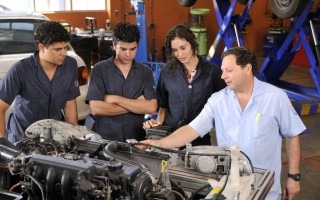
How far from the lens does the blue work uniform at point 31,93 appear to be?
92.7 inches

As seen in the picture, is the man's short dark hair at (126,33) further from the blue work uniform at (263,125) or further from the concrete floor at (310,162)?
the concrete floor at (310,162)

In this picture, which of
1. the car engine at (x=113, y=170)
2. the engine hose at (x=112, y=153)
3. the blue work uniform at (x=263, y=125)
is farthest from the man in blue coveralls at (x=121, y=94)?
the engine hose at (x=112, y=153)

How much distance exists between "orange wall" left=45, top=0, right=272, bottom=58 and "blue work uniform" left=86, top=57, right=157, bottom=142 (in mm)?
6412

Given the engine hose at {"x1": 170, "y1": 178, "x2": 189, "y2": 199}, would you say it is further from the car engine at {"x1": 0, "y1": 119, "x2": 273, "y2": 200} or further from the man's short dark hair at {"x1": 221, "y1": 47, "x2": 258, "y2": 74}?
the man's short dark hair at {"x1": 221, "y1": 47, "x2": 258, "y2": 74}

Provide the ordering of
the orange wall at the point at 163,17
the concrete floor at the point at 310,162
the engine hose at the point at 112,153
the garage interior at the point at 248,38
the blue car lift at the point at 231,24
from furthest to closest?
the orange wall at the point at 163,17
the blue car lift at the point at 231,24
the garage interior at the point at 248,38
the concrete floor at the point at 310,162
the engine hose at the point at 112,153

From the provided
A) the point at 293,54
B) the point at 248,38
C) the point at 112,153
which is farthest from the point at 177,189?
the point at 248,38

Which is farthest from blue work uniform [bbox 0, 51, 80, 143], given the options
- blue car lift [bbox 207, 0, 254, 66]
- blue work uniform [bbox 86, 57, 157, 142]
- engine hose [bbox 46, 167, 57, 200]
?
blue car lift [bbox 207, 0, 254, 66]

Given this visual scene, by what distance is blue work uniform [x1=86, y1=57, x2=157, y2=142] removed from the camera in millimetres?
2562

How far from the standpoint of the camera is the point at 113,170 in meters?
1.39

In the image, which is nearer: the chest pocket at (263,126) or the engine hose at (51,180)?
the engine hose at (51,180)

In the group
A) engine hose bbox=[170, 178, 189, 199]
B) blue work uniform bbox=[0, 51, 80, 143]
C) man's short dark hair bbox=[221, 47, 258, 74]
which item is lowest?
→ engine hose bbox=[170, 178, 189, 199]

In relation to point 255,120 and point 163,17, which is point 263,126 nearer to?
point 255,120

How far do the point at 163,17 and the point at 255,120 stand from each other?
25.7 feet

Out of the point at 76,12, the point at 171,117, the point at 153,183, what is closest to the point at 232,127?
the point at 171,117
